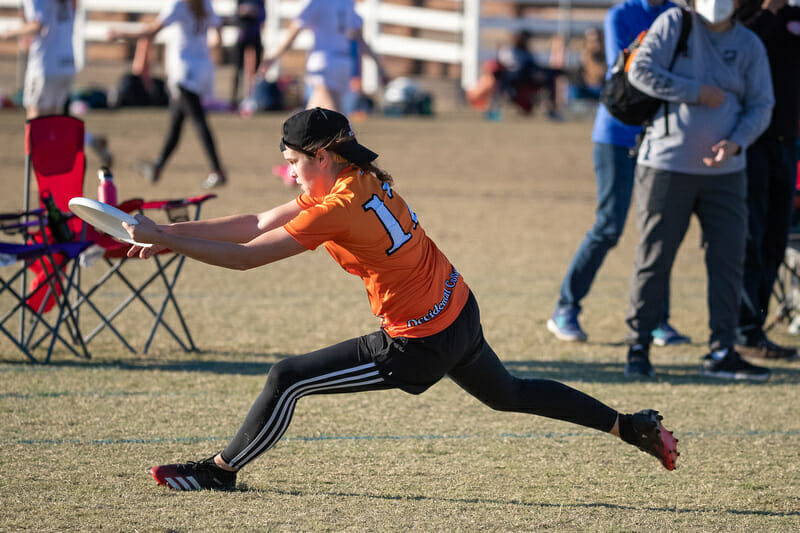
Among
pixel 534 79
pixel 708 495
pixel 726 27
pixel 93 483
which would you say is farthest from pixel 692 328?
pixel 534 79

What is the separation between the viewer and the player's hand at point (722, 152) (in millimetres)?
5547

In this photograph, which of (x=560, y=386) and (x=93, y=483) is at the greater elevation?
(x=560, y=386)

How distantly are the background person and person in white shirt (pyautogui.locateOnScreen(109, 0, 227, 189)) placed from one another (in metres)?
5.91

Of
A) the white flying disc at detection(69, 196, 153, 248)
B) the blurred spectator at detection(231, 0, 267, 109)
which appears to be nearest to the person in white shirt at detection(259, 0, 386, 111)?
the white flying disc at detection(69, 196, 153, 248)

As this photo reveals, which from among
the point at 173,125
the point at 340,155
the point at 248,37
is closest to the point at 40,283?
the point at 340,155

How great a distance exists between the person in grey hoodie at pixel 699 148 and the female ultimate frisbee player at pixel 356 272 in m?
1.85

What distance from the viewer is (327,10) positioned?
12.1 metres

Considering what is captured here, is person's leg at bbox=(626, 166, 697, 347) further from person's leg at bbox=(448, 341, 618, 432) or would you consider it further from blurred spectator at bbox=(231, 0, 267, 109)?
blurred spectator at bbox=(231, 0, 267, 109)

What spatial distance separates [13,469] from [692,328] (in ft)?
14.7

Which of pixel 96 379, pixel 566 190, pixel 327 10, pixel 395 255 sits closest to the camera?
pixel 395 255

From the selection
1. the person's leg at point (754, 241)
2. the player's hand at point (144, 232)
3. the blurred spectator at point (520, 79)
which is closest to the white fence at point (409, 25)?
the blurred spectator at point (520, 79)

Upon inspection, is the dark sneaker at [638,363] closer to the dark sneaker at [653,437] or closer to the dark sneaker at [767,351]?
the dark sneaker at [767,351]

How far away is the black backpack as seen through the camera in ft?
18.5

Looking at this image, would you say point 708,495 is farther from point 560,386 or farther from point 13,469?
point 13,469
